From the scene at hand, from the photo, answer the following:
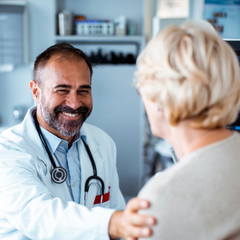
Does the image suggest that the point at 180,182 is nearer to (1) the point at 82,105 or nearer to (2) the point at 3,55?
(1) the point at 82,105

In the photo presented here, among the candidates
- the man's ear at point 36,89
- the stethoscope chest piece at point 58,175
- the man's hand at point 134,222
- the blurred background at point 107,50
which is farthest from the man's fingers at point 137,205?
the blurred background at point 107,50

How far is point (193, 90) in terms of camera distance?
0.63m

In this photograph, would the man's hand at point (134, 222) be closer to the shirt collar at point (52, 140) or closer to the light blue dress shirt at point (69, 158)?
the light blue dress shirt at point (69, 158)

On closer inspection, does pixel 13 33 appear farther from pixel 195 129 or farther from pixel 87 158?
pixel 195 129

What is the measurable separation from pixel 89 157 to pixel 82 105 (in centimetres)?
26

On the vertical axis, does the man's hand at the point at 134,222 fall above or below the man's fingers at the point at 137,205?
below

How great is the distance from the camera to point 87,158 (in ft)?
4.35

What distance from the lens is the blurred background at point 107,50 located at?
8.45ft

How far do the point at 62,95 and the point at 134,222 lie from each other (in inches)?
33.2

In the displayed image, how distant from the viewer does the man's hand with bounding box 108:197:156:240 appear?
23.9 inches

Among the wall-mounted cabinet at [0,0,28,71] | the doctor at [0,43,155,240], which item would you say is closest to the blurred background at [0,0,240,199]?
the wall-mounted cabinet at [0,0,28,71]

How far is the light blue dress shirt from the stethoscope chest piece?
86 millimetres

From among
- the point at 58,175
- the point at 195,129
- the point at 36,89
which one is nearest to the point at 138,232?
the point at 195,129

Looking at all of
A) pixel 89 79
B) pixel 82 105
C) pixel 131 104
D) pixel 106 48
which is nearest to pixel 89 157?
pixel 82 105
